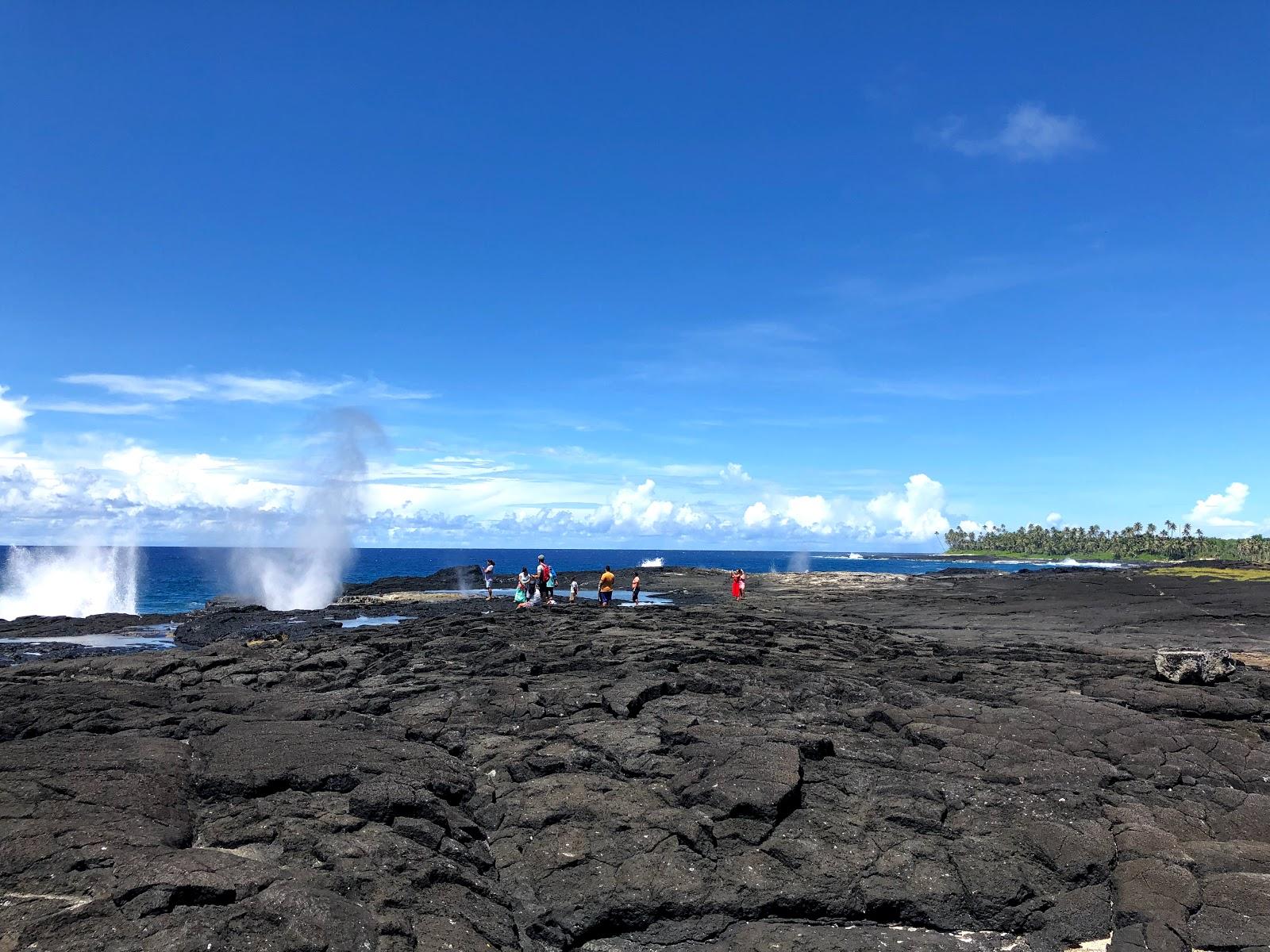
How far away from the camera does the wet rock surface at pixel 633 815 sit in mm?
8805

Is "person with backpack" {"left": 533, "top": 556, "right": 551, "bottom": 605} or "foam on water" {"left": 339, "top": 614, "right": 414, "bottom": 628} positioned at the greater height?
"person with backpack" {"left": 533, "top": 556, "right": 551, "bottom": 605}

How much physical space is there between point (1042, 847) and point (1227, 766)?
6.33m

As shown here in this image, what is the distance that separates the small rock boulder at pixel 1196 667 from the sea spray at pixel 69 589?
6447cm

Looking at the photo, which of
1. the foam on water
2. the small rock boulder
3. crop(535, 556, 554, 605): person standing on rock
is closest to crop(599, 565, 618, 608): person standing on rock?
crop(535, 556, 554, 605): person standing on rock

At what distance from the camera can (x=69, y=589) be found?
6391 centimetres

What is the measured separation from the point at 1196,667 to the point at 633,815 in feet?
57.2

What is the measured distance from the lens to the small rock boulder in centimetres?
2097

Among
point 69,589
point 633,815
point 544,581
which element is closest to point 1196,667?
point 633,815

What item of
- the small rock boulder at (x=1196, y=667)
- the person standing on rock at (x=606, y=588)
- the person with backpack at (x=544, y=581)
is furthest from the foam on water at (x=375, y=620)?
the small rock boulder at (x=1196, y=667)

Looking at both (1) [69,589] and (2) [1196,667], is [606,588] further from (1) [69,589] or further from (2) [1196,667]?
(1) [69,589]

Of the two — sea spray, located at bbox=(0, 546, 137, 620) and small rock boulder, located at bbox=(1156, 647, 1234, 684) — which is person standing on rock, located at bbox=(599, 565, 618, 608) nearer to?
small rock boulder, located at bbox=(1156, 647, 1234, 684)

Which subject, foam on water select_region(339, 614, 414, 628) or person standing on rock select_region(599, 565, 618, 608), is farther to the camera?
foam on water select_region(339, 614, 414, 628)

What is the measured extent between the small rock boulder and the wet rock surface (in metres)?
0.51

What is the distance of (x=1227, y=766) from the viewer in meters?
14.7
